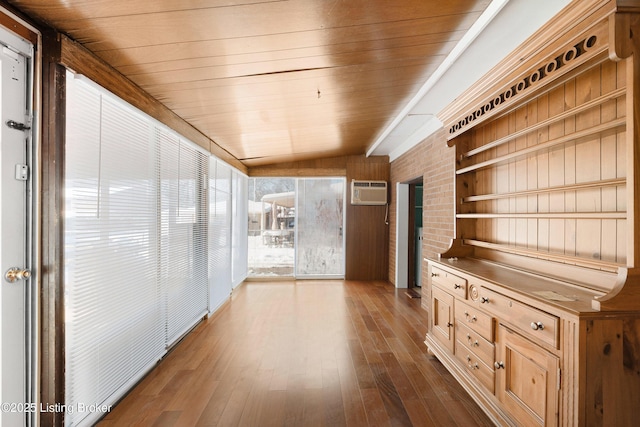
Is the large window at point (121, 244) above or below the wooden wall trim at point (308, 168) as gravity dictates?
below

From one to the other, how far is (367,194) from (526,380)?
4.38 meters

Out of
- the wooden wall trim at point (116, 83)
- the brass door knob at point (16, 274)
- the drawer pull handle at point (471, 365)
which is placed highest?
the wooden wall trim at point (116, 83)

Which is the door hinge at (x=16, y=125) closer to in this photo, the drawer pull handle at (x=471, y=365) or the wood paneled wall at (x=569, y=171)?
the wood paneled wall at (x=569, y=171)

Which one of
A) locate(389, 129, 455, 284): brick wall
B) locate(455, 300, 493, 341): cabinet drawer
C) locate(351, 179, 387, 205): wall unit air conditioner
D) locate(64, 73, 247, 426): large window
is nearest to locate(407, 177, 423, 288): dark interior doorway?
locate(351, 179, 387, 205): wall unit air conditioner

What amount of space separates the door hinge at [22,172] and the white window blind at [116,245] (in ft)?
0.52

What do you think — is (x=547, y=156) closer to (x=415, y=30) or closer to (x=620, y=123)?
(x=620, y=123)

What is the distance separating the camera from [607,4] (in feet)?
4.25

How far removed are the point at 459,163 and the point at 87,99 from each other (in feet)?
9.18

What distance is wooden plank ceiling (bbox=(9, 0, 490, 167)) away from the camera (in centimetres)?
150

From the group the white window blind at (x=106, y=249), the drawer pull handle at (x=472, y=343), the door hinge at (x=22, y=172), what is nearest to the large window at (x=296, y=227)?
the white window blind at (x=106, y=249)

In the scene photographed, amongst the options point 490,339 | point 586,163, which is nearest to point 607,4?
point 586,163

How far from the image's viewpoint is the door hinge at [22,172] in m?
1.47

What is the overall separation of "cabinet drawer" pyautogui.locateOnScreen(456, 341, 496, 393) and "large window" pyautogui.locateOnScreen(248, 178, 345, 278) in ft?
12.7

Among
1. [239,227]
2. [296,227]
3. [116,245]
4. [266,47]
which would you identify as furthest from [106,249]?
[296,227]
